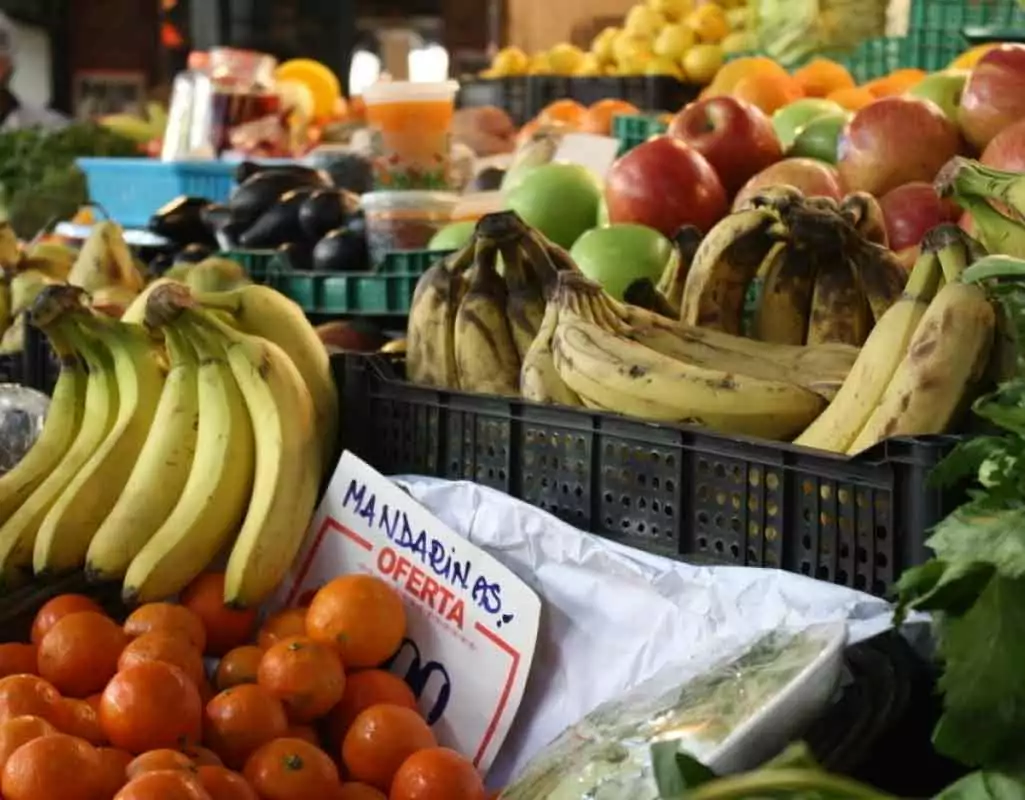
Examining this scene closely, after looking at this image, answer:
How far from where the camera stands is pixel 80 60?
1092cm

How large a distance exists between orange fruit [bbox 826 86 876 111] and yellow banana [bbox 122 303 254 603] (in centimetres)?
167

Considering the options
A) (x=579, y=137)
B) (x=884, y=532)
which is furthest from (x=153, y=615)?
(x=579, y=137)

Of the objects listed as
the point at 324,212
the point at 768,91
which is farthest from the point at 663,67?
the point at 324,212

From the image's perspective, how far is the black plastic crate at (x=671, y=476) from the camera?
4.23 ft

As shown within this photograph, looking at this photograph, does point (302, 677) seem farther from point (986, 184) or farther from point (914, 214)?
point (914, 214)

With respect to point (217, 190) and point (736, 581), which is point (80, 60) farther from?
point (736, 581)

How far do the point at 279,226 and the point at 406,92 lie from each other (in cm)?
36

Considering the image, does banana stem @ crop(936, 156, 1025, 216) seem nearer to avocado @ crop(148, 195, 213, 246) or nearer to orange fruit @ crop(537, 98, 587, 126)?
avocado @ crop(148, 195, 213, 246)

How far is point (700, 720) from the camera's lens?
1.15 m

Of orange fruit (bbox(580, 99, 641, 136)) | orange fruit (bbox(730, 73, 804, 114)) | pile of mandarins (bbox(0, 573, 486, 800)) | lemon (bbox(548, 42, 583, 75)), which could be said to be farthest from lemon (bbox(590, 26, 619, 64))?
pile of mandarins (bbox(0, 573, 486, 800))

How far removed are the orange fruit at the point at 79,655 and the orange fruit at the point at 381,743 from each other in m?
0.28

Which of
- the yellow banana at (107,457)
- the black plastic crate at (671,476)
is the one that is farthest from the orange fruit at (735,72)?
the yellow banana at (107,457)

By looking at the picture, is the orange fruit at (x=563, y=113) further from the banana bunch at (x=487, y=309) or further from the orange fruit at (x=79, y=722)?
the orange fruit at (x=79, y=722)

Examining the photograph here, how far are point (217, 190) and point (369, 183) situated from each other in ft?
1.83
